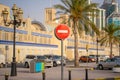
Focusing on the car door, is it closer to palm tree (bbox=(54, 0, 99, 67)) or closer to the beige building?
palm tree (bbox=(54, 0, 99, 67))

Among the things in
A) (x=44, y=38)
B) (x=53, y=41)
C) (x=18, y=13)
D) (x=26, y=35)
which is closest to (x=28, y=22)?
(x=26, y=35)

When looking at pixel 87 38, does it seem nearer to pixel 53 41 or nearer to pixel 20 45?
pixel 53 41

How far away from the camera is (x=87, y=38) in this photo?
11831cm

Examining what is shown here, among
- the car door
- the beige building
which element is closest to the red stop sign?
the car door

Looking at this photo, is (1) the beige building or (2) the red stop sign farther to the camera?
(1) the beige building

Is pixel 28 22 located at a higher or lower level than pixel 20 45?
higher

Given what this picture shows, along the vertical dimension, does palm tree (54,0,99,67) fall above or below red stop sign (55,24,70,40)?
above

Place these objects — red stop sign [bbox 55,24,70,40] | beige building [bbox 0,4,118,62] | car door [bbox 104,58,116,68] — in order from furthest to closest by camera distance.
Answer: beige building [bbox 0,4,118,62]
car door [bbox 104,58,116,68]
red stop sign [bbox 55,24,70,40]

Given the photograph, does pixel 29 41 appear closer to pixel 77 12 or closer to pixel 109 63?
pixel 77 12

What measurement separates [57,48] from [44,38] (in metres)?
8.71

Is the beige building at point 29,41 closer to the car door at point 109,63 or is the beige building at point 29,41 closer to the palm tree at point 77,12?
the palm tree at point 77,12

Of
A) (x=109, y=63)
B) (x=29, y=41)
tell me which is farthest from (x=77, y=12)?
(x=29, y=41)

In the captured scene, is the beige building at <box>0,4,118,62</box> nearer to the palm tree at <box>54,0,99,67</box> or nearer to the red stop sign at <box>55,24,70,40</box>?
the palm tree at <box>54,0,99,67</box>

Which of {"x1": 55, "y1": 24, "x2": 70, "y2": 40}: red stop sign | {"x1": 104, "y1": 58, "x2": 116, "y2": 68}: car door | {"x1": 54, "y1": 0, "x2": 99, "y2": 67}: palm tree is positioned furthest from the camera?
{"x1": 54, "y1": 0, "x2": 99, "y2": 67}: palm tree
